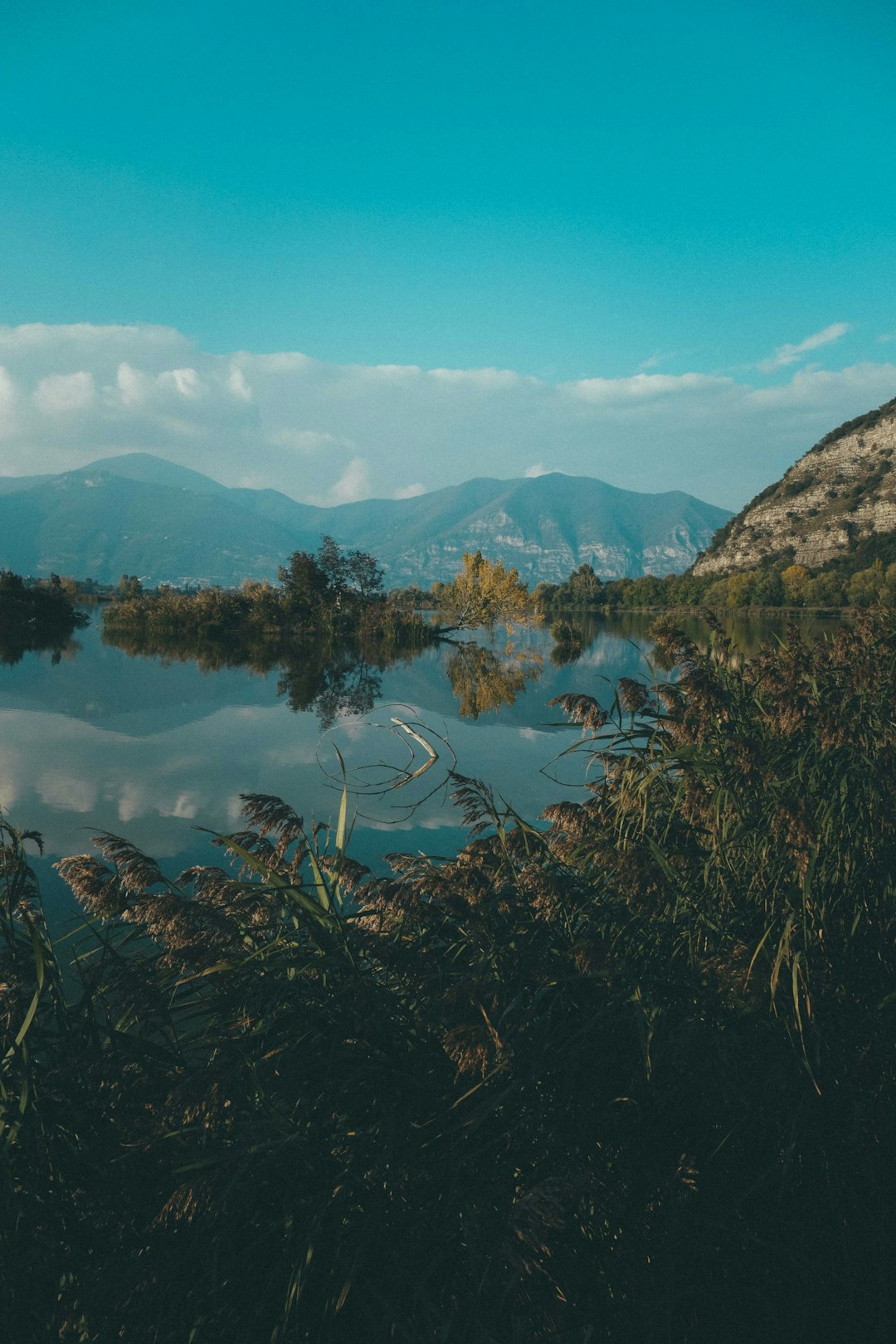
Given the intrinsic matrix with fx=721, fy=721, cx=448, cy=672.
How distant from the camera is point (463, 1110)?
2.18m

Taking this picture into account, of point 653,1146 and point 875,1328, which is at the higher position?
point 653,1146

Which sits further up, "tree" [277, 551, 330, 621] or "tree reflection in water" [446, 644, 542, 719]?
"tree" [277, 551, 330, 621]

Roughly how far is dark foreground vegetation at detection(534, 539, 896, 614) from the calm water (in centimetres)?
5297

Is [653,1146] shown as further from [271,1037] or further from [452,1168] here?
[271,1037]

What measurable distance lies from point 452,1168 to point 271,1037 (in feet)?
2.18

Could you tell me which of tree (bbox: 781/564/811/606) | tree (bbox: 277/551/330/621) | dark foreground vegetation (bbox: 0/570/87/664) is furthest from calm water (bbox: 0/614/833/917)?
tree (bbox: 781/564/811/606)

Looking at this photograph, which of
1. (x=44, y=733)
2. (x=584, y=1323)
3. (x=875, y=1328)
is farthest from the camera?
(x=44, y=733)

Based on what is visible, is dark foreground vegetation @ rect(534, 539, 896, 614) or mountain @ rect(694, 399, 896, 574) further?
mountain @ rect(694, 399, 896, 574)

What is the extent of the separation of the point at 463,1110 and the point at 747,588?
305ft

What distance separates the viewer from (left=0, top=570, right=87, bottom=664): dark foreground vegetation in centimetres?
3453

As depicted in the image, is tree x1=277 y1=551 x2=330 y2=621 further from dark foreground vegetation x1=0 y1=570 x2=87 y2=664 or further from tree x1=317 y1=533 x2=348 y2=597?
dark foreground vegetation x1=0 y1=570 x2=87 y2=664

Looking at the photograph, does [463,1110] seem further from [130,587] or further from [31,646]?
[130,587]

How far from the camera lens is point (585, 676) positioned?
950 inches

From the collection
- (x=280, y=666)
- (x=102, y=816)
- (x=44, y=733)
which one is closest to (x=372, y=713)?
(x=44, y=733)
